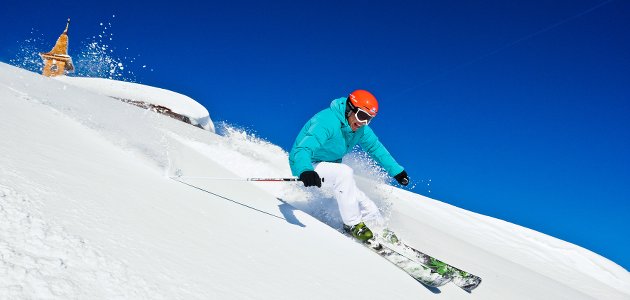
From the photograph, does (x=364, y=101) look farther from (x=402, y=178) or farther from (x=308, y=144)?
(x=402, y=178)

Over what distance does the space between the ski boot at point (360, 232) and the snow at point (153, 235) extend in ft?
1.05

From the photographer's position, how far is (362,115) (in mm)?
4754

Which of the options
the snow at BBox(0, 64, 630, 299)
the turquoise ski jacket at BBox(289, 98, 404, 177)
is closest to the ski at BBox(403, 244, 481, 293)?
the snow at BBox(0, 64, 630, 299)

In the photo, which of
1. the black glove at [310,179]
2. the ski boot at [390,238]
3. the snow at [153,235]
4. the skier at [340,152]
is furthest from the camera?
the ski boot at [390,238]

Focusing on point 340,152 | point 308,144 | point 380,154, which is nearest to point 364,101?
point 340,152

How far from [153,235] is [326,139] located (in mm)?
3107

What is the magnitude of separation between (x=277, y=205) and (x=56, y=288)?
348 centimetres

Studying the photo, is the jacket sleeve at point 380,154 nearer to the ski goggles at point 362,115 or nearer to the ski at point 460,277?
the ski goggles at point 362,115

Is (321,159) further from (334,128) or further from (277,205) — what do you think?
(277,205)

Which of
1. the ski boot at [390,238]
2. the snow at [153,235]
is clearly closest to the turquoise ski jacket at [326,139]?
the snow at [153,235]

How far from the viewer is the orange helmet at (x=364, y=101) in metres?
4.73

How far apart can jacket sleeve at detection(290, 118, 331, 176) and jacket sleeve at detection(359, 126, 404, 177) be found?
112 centimetres

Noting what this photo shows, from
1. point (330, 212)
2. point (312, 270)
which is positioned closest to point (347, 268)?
point (312, 270)

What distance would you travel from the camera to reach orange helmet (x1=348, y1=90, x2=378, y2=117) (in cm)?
473
